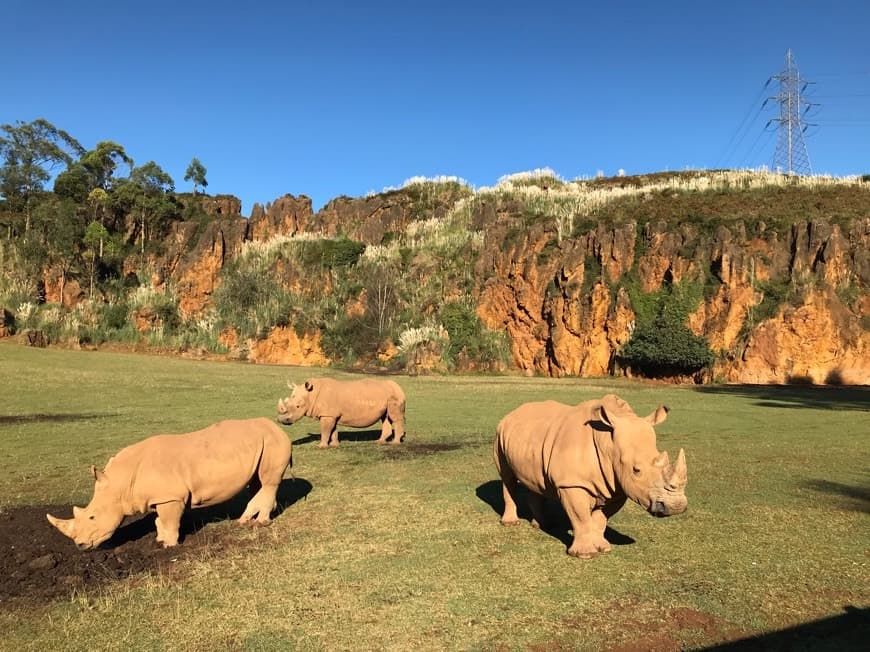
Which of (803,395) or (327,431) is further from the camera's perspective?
(803,395)

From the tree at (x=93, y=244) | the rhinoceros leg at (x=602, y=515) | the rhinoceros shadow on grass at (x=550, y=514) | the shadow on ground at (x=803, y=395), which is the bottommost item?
the rhinoceros shadow on grass at (x=550, y=514)

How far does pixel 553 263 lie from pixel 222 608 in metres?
37.3

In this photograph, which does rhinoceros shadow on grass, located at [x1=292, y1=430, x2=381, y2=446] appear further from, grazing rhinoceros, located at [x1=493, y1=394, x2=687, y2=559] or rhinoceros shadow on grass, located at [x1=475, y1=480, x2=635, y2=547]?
grazing rhinoceros, located at [x1=493, y1=394, x2=687, y2=559]

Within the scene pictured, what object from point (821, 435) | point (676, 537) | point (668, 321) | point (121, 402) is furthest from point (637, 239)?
point (676, 537)

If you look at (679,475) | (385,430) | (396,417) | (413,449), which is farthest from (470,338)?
(679,475)

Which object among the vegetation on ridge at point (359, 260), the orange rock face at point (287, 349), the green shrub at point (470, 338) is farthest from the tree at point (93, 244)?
the green shrub at point (470, 338)

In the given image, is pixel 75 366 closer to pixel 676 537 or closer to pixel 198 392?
pixel 198 392

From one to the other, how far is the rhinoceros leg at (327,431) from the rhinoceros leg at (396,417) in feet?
4.42

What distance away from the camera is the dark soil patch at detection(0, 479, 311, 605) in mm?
5922

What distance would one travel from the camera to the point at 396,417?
14.3 meters

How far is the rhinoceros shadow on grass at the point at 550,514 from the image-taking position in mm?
7289

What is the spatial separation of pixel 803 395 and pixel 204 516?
25314 mm

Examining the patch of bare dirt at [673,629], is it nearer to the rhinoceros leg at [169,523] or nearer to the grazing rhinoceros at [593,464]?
the grazing rhinoceros at [593,464]

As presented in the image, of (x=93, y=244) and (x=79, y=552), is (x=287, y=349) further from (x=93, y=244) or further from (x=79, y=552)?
(x=79, y=552)
